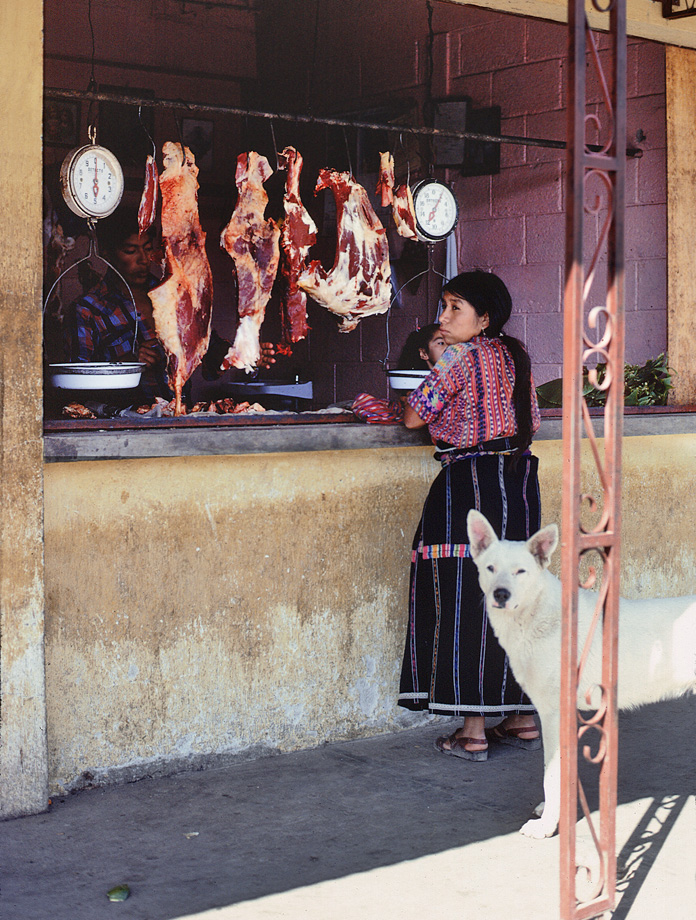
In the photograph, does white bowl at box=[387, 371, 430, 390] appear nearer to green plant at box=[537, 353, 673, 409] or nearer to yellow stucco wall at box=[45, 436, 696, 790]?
yellow stucco wall at box=[45, 436, 696, 790]

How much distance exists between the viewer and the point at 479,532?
158 inches

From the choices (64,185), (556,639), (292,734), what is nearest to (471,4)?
(64,185)

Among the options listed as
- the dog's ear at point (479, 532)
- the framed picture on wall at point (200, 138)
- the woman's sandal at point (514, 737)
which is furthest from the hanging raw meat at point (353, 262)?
the framed picture on wall at point (200, 138)

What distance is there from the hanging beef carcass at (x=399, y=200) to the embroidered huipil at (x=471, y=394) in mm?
1402

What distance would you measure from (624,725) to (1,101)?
3741 mm

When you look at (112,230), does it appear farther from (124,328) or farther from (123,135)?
(124,328)

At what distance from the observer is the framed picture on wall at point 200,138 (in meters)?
7.76

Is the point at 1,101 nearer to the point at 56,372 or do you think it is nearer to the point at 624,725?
the point at 56,372

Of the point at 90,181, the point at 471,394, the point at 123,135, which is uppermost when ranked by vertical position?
the point at 123,135

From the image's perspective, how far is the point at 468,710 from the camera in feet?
14.4

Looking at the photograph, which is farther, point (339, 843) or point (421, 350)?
point (421, 350)

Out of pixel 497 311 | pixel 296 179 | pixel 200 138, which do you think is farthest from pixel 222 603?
pixel 200 138

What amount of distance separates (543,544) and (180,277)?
2.07 meters

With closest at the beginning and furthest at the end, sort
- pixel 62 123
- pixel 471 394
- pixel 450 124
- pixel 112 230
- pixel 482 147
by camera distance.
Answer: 1. pixel 471 394
2. pixel 482 147
3. pixel 450 124
4. pixel 112 230
5. pixel 62 123
